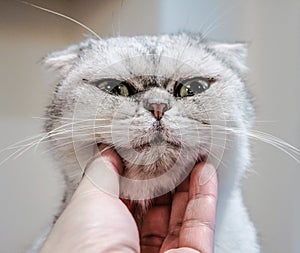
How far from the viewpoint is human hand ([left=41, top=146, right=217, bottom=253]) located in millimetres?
528

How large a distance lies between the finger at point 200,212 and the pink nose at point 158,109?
9 centimetres

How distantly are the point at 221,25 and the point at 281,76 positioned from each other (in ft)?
0.41

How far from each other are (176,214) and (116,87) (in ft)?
0.58

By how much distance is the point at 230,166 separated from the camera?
63cm

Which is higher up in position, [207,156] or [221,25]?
[221,25]

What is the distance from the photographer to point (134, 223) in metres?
0.58

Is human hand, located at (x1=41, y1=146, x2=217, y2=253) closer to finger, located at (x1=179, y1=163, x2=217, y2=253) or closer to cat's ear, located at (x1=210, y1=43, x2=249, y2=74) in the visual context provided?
finger, located at (x1=179, y1=163, x2=217, y2=253)

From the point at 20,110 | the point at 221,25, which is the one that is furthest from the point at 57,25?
the point at 221,25

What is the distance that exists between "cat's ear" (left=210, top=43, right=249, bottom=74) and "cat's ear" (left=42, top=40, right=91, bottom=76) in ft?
0.62

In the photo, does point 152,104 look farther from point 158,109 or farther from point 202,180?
point 202,180

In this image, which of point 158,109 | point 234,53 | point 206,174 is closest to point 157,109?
point 158,109

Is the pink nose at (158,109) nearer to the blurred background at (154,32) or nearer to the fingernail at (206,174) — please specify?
the fingernail at (206,174)

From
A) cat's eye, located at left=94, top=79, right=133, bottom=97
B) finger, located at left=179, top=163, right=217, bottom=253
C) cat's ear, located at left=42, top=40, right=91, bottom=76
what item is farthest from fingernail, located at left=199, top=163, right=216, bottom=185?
cat's ear, located at left=42, top=40, right=91, bottom=76

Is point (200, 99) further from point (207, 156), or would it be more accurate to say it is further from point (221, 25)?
point (221, 25)
